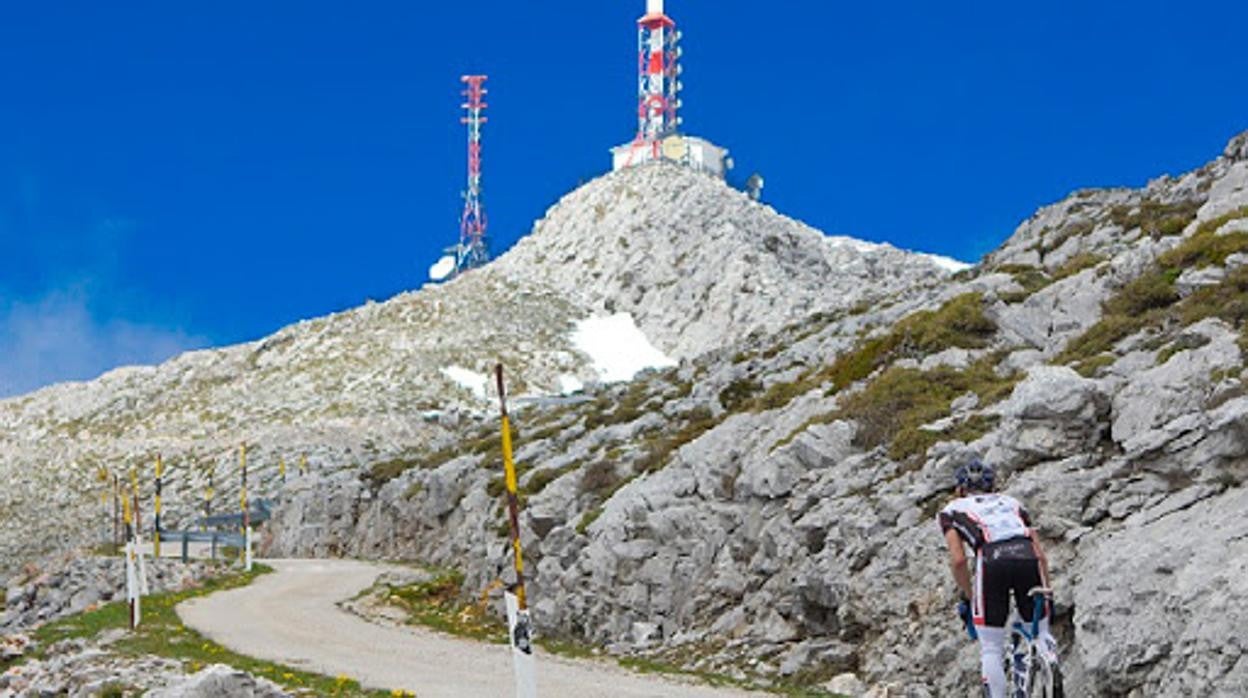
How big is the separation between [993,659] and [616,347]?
10434 cm

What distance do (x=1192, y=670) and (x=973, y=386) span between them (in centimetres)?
1252

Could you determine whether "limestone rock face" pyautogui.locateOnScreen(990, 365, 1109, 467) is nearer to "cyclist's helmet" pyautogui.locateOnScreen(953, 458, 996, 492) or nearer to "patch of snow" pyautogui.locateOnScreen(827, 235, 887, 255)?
"cyclist's helmet" pyautogui.locateOnScreen(953, 458, 996, 492)

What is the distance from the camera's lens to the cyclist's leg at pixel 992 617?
406 inches

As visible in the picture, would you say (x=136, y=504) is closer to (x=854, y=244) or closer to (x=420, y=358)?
(x=420, y=358)

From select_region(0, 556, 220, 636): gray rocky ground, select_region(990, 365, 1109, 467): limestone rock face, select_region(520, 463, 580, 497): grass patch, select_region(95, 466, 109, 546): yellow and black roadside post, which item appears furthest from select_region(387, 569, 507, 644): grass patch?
select_region(95, 466, 109, 546): yellow and black roadside post

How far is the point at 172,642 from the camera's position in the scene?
23.6 m

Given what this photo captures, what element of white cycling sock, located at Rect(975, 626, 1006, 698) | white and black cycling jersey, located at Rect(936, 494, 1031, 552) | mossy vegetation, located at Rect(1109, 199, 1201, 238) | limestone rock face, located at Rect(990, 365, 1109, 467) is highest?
mossy vegetation, located at Rect(1109, 199, 1201, 238)

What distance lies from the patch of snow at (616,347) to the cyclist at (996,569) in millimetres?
93769

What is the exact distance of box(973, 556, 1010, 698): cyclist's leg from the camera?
10320 mm

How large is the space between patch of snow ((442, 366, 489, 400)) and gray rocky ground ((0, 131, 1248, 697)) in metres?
43.4

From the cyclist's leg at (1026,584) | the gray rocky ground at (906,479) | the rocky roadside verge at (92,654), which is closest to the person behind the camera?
the cyclist's leg at (1026,584)

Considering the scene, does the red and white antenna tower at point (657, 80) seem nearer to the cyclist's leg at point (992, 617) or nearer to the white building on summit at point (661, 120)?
the white building on summit at point (661, 120)

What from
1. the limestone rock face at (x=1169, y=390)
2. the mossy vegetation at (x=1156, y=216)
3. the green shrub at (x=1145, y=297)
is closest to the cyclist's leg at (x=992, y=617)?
the limestone rock face at (x=1169, y=390)

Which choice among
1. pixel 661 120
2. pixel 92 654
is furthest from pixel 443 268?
pixel 92 654
